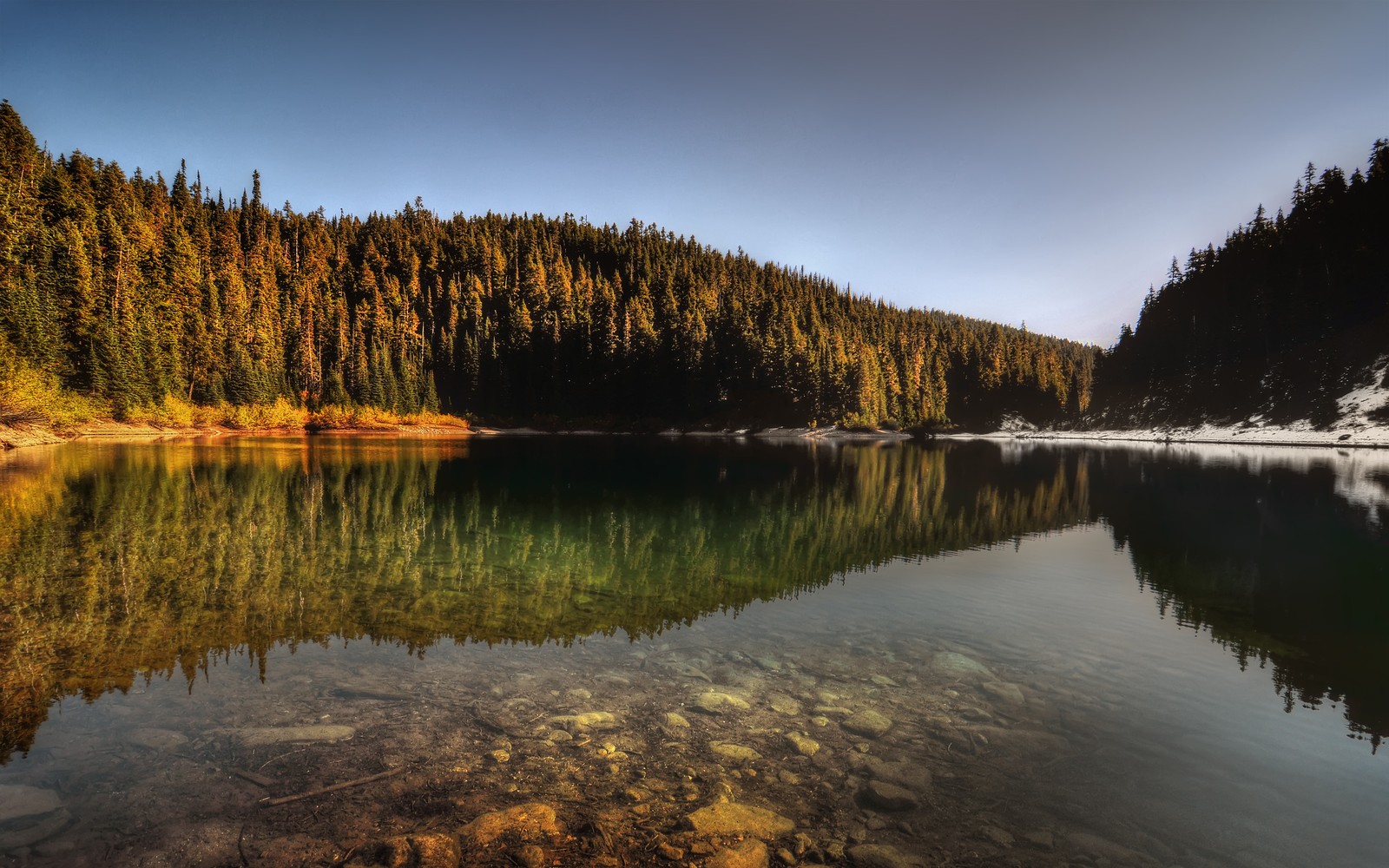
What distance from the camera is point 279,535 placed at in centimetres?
2086

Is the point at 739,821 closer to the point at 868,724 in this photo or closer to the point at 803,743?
the point at 803,743

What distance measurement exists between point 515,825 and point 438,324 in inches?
5928

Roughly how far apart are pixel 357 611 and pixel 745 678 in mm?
8510

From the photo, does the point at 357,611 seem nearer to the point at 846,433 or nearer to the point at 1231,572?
the point at 1231,572

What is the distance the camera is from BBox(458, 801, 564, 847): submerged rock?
593 cm

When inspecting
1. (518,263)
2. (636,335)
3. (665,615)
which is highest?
(518,263)

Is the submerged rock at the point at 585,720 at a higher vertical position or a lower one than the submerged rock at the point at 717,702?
higher

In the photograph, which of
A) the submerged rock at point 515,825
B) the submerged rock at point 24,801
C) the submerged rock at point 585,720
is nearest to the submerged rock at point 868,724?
the submerged rock at point 585,720

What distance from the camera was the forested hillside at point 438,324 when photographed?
76.8 metres

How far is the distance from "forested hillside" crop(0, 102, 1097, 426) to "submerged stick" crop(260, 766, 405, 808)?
66.7 metres

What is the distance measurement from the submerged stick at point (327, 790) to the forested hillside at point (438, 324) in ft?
219

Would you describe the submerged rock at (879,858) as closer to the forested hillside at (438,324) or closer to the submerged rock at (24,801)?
the submerged rock at (24,801)

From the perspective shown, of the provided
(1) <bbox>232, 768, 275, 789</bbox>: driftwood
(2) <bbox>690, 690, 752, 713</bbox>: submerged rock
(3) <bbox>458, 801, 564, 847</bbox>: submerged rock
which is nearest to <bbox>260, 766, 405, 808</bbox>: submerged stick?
(1) <bbox>232, 768, 275, 789</bbox>: driftwood

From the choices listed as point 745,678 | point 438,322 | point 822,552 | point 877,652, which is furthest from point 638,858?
point 438,322
